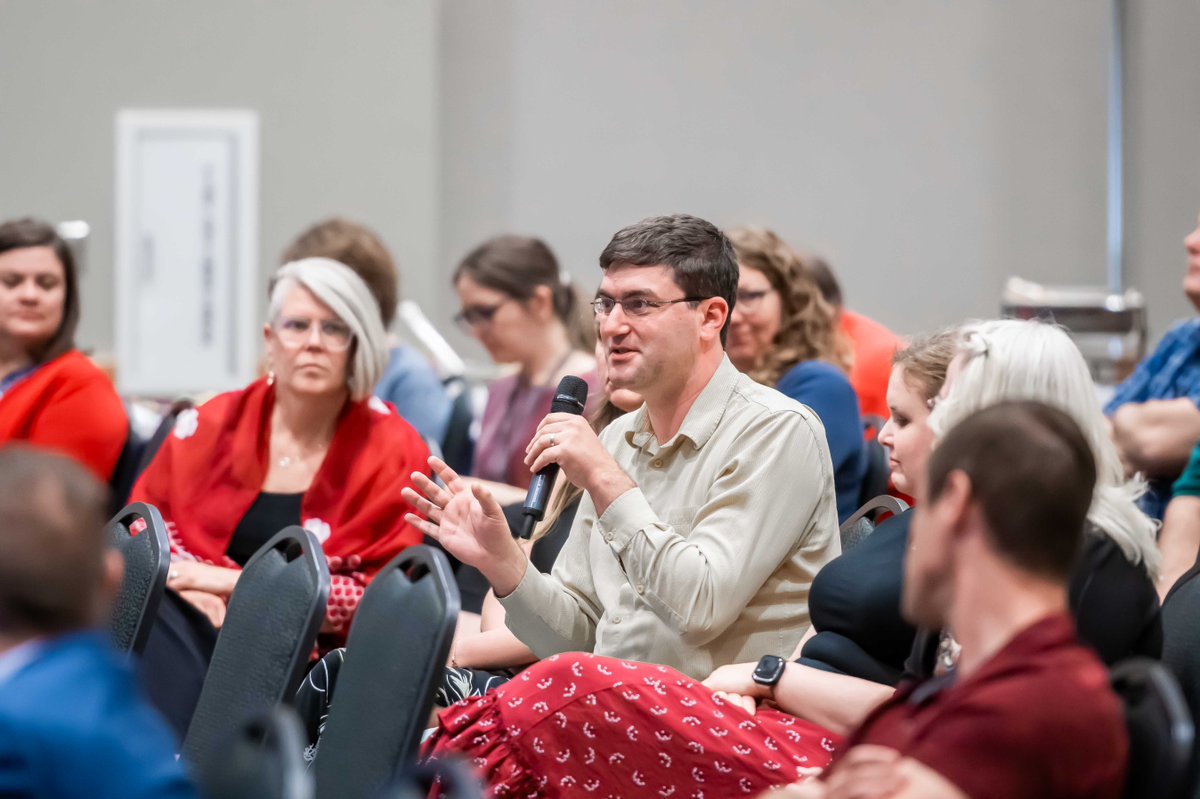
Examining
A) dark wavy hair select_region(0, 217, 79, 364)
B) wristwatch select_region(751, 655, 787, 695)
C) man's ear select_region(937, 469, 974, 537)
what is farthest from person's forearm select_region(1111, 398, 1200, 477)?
dark wavy hair select_region(0, 217, 79, 364)

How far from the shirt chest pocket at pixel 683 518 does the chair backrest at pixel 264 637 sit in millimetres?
582

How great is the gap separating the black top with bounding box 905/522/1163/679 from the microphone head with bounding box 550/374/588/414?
873 mm

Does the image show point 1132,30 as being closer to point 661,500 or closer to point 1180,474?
point 1180,474

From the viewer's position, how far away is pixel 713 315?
8.00ft

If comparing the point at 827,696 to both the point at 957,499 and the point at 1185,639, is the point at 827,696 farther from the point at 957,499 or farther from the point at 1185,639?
the point at 957,499

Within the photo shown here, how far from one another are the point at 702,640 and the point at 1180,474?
4.62 ft

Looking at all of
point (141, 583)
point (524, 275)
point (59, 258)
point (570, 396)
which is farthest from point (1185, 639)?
point (59, 258)

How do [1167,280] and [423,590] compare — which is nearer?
[423,590]

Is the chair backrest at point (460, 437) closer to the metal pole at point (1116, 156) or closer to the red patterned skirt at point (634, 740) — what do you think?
the red patterned skirt at point (634, 740)

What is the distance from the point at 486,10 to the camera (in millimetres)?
7188

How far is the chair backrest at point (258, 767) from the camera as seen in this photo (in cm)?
131

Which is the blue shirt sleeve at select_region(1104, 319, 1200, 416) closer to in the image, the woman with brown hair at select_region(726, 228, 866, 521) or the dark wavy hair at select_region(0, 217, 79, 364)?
the woman with brown hair at select_region(726, 228, 866, 521)

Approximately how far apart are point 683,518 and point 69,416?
6.94 ft

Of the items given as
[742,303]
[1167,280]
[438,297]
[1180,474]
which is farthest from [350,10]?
[1180,474]
